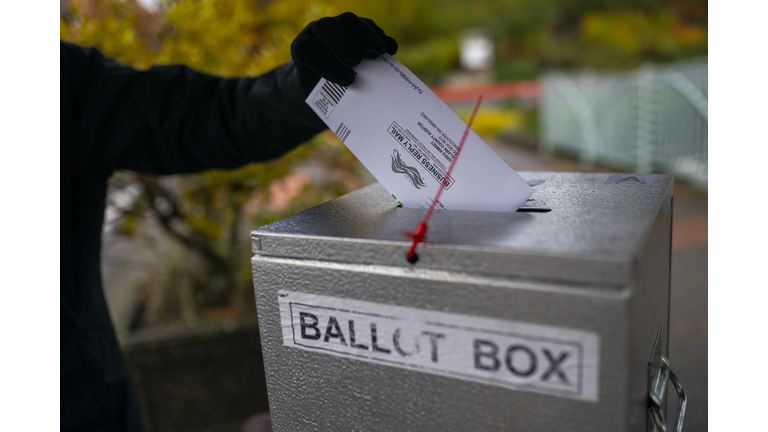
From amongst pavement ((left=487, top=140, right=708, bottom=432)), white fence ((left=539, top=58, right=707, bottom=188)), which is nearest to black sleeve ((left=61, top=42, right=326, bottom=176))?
pavement ((left=487, top=140, right=708, bottom=432))

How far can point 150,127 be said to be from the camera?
3.08 ft

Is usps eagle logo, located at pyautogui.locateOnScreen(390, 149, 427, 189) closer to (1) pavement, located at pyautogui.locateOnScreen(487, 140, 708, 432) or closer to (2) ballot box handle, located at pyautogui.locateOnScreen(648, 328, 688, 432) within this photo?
(2) ballot box handle, located at pyautogui.locateOnScreen(648, 328, 688, 432)

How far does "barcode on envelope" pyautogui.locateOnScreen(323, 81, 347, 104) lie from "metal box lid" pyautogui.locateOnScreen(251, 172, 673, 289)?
0.13m

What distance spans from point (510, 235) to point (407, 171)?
20 cm

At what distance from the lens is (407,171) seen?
62 centimetres

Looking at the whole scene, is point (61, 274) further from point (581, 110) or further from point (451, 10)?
point (451, 10)

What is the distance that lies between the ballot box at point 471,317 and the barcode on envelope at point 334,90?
154mm

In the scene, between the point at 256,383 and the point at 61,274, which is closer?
the point at 61,274

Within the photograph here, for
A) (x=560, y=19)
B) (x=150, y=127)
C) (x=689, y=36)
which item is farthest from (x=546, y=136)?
(x=560, y=19)

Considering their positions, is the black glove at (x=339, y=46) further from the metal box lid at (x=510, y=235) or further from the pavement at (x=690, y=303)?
the pavement at (x=690, y=303)

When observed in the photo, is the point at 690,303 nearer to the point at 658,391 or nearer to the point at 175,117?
the point at 658,391

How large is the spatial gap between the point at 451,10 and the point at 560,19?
3653 mm

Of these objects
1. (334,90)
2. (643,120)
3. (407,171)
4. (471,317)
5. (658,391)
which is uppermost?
(643,120)

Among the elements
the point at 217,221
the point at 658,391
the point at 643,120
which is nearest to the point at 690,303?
the point at 217,221
